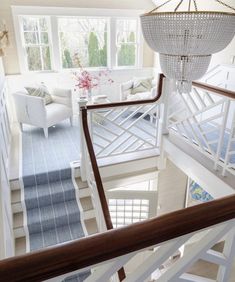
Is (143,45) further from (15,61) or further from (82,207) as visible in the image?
(82,207)

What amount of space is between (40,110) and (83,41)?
2.26 m

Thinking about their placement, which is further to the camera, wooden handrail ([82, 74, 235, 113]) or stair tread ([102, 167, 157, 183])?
stair tread ([102, 167, 157, 183])

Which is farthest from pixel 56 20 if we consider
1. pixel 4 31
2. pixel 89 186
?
pixel 89 186

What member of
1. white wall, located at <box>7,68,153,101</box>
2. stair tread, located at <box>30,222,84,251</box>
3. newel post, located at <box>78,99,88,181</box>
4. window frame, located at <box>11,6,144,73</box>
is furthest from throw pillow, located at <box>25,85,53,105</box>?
stair tread, located at <box>30,222,84,251</box>

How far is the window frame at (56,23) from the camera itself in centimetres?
467

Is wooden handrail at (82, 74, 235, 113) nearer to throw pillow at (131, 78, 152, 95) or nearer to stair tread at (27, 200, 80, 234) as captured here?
stair tread at (27, 200, 80, 234)

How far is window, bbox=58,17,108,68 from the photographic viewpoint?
5160 millimetres

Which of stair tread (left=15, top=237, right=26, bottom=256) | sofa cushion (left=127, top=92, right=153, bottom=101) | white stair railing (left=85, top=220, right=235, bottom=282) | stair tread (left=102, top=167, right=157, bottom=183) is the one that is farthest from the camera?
sofa cushion (left=127, top=92, right=153, bottom=101)

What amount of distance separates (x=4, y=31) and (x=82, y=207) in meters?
3.33

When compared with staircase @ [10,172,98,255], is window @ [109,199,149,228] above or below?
below

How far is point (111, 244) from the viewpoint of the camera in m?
0.58

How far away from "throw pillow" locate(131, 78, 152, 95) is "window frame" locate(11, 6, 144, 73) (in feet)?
2.59

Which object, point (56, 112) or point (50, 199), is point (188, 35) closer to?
point (50, 199)

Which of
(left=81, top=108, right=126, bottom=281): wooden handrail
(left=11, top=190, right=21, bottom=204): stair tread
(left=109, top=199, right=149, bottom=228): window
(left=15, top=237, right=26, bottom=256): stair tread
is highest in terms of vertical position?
(left=81, top=108, right=126, bottom=281): wooden handrail
